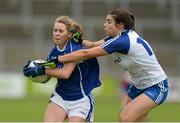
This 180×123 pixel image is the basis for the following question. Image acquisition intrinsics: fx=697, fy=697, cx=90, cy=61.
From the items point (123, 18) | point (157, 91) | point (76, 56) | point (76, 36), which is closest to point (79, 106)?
point (76, 56)

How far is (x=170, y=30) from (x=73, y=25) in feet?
53.2

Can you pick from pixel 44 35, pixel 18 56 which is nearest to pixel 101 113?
pixel 18 56

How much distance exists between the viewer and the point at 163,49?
22750 millimetres

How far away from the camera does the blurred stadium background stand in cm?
2042

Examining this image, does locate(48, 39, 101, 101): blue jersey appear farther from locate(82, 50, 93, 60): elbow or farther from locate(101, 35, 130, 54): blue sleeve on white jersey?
locate(101, 35, 130, 54): blue sleeve on white jersey

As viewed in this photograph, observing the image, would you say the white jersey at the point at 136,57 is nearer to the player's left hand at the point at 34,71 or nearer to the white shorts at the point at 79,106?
the white shorts at the point at 79,106

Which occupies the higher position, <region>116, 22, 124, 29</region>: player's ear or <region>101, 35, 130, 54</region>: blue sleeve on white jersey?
<region>116, 22, 124, 29</region>: player's ear

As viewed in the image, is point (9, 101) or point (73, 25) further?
point (9, 101)

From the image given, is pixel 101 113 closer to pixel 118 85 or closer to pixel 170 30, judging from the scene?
pixel 118 85

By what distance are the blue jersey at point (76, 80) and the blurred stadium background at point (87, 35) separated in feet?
29.5

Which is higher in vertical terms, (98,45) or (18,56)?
(98,45)

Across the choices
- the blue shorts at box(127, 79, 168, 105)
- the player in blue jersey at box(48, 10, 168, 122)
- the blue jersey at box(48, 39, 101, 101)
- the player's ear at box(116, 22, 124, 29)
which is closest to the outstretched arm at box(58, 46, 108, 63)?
the player in blue jersey at box(48, 10, 168, 122)

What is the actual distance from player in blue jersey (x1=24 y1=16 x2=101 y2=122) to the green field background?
20.2ft

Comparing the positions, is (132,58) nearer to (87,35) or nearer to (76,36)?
(76,36)
